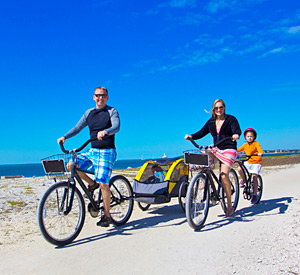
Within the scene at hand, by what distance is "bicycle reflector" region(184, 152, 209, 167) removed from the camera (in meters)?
5.16

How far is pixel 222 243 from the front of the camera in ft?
13.4

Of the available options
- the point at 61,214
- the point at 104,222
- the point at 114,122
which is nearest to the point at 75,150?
the point at 114,122

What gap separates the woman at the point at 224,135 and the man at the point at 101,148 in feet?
4.85

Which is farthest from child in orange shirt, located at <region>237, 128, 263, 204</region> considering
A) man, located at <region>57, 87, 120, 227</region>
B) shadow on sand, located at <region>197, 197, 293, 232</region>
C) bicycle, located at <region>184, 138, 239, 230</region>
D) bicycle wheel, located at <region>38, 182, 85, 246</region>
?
bicycle wheel, located at <region>38, 182, 85, 246</region>

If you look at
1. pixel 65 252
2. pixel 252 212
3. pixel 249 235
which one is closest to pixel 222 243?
pixel 249 235

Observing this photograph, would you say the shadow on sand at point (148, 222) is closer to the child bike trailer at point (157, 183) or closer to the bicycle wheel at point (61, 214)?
the bicycle wheel at point (61, 214)

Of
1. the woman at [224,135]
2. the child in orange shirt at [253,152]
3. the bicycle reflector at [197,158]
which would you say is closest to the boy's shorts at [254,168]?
the child in orange shirt at [253,152]

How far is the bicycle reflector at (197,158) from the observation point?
5.16 metres

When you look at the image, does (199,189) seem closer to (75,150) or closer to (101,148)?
(101,148)

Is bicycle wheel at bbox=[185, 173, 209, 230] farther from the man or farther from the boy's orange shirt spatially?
the boy's orange shirt

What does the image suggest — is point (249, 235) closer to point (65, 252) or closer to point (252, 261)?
point (252, 261)

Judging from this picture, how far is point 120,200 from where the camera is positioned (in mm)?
5820

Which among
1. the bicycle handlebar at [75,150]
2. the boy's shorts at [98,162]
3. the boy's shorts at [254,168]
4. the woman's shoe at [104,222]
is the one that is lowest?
the woman's shoe at [104,222]

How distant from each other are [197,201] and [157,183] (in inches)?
47.0
